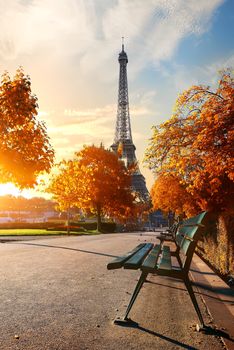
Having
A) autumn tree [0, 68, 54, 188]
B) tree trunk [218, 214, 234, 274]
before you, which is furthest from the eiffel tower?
tree trunk [218, 214, 234, 274]

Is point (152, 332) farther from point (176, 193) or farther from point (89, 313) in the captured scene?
point (176, 193)

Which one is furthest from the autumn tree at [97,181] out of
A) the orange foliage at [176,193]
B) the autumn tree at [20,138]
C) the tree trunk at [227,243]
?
the tree trunk at [227,243]

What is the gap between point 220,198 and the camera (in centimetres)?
1862

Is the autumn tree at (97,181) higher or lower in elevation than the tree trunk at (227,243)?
higher

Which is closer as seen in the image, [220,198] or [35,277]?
[35,277]

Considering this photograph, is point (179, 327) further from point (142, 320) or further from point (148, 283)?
point (148, 283)

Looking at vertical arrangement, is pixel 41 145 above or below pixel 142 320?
above

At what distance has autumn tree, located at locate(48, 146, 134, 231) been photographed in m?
40.8

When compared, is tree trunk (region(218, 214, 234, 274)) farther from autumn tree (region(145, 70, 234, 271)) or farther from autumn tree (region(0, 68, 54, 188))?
autumn tree (region(0, 68, 54, 188))

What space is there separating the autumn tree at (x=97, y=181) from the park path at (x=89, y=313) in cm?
3256

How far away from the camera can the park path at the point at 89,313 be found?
3.60 meters

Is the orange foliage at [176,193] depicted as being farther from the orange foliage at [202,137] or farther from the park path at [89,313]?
the park path at [89,313]

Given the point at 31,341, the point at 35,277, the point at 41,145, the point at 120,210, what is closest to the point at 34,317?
the point at 31,341

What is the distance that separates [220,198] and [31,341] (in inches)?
637
